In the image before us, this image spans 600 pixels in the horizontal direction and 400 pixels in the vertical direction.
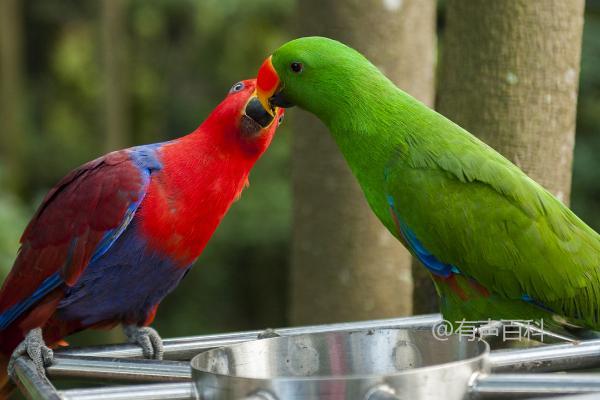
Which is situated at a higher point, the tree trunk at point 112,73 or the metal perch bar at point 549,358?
the tree trunk at point 112,73

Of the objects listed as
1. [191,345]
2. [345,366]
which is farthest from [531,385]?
[191,345]

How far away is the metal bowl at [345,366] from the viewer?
986mm

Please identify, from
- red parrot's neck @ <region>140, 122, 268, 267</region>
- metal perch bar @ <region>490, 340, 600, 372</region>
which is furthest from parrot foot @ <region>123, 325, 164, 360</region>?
metal perch bar @ <region>490, 340, 600, 372</region>

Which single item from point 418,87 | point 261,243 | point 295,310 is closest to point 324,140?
point 418,87

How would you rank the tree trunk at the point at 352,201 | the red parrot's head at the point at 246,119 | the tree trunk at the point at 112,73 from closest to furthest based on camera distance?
the red parrot's head at the point at 246,119
the tree trunk at the point at 352,201
the tree trunk at the point at 112,73

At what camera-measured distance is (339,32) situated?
2.60m

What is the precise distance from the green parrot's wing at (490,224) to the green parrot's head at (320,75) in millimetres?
198

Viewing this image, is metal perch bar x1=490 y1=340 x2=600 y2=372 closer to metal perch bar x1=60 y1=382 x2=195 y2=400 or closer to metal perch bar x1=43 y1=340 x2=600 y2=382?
metal perch bar x1=43 y1=340 x2=600 y2=382

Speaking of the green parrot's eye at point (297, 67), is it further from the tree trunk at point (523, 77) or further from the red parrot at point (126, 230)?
the tree trunk at point (523, 77)

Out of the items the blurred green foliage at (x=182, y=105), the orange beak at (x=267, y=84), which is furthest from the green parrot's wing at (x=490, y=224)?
the blurred green foliage at (x=182, y=105)

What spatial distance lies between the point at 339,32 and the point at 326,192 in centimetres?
51

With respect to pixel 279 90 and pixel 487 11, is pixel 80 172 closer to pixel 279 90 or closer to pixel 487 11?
pixel 279 90

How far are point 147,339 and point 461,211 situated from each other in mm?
793
